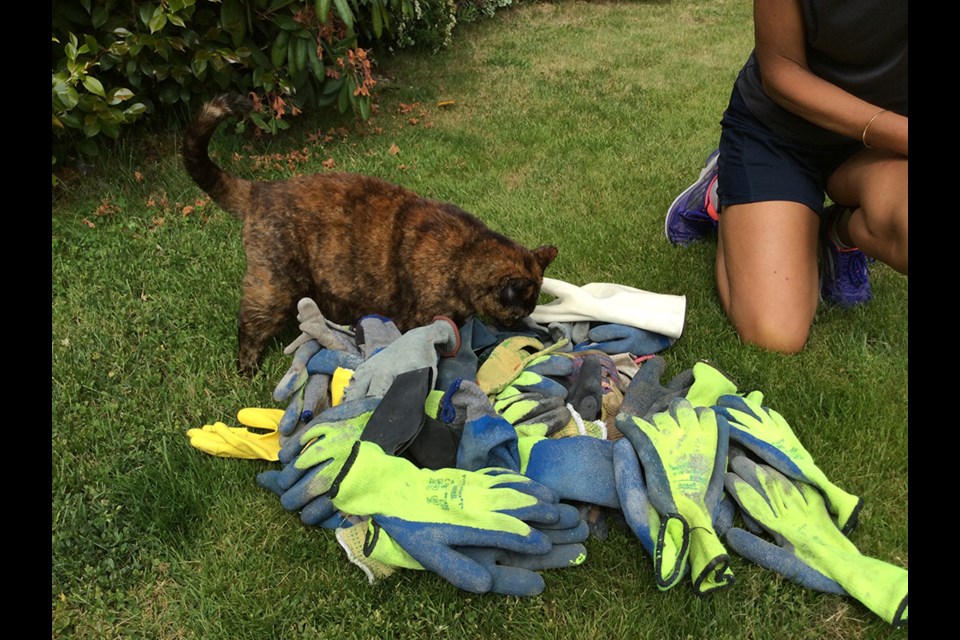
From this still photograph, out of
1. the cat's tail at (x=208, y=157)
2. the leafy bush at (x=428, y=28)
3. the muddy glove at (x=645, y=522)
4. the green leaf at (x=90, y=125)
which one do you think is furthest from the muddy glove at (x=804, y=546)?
the leafy bush at (x=428, y=28)

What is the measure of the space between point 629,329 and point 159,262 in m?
2.71

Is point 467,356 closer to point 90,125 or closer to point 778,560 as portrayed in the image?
point 778,560

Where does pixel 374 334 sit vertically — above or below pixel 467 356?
above

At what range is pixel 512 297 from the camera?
316 cm

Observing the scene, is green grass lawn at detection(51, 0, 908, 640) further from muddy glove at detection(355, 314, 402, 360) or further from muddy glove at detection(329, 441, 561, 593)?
muddy glove at detection(355, 314, 402, 360)

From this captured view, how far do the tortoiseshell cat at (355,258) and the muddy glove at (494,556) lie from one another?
Answer: 1.24 meters

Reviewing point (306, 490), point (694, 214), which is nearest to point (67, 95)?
point (306, 490)

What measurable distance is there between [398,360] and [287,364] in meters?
0.72

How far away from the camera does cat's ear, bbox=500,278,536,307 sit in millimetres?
3129

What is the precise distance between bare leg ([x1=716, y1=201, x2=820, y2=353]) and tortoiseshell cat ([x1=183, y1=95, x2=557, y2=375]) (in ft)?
3.28

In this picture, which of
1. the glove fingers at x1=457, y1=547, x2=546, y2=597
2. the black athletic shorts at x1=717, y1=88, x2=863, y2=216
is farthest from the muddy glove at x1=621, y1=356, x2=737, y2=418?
the black athletic shorts at x1=717, y1=88, x2=863, y2=216

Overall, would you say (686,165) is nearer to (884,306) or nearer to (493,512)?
(884,306)

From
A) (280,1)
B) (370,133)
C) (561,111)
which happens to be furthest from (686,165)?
(280,1)

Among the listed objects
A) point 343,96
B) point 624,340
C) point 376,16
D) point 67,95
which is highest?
point 376,16
